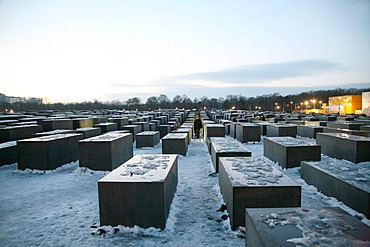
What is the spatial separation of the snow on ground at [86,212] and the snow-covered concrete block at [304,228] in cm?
143

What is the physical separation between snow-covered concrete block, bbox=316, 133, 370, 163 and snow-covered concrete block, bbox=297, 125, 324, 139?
17.0ft

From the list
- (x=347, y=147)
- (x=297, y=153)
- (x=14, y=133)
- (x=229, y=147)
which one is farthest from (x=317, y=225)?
(x=14, y=133)

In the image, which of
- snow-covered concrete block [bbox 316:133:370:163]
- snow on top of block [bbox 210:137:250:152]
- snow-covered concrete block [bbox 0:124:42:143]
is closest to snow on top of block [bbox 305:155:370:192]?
snow-covered concrete block [bbox 316:133:370:163]

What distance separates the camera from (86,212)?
6.52 m

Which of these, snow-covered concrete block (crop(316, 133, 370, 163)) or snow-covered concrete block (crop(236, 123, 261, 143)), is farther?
snow-covered concrete block (crop(236, 123, 261, 143))

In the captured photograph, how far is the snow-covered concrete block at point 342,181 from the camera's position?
5.95m

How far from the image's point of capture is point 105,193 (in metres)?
5.57

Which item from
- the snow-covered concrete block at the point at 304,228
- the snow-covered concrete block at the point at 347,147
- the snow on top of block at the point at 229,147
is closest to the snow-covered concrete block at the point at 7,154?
the snow on top of block at the point at 229,147

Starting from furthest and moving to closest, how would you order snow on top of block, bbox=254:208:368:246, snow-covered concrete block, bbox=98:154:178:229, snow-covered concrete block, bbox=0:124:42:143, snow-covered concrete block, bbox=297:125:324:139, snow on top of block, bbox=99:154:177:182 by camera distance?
1. snow-covered concrete block, bbox=297:125:324:139
2. snow-covered concrete block, bbox=0:124:42:143
3. snow on top of block, bbox=99:154:177:182
4. snow-covered concrete block, bbox=98:154:178:229
5. snow on top of block, bbox=254:208:368:246

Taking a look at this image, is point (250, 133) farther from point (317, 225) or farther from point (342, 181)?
point (317, 225)

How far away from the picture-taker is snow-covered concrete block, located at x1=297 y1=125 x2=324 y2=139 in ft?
58.5

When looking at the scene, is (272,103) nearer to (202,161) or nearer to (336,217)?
(202,161)

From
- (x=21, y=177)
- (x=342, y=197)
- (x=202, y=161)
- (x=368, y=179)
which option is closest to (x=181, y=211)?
(x=342, y=197)

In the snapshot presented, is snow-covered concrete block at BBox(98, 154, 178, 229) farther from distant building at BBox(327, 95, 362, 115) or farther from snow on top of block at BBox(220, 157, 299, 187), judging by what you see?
distant building at BBox(327, 95, 362, 115)
